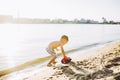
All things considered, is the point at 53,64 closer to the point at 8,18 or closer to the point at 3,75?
the point at 3,75

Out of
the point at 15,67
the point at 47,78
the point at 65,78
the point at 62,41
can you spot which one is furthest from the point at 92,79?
the point at 15,67

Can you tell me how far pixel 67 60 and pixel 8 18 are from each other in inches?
6024

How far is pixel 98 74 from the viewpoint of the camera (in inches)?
222

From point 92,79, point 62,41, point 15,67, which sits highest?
point 62,41

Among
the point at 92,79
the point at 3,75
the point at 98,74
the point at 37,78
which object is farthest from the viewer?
the point at 3,75

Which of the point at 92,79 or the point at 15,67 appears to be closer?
the point at 92,79

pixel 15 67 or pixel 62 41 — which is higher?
pixel 62 41

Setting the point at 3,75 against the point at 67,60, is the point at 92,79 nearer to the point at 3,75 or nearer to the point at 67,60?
the point at 67,60

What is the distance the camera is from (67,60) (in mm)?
8484

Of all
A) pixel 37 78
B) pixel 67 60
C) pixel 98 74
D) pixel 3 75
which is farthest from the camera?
pixel 67 60

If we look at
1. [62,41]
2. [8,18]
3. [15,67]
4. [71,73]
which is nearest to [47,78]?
[71,73]

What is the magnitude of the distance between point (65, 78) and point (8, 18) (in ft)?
510

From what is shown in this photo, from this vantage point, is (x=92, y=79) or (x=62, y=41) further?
(x=62, y=41)

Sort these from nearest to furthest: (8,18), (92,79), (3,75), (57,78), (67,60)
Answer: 1. (92,79)
2. (57,78)
3. (3,75)
4. (67,60)
5. (8,18)
